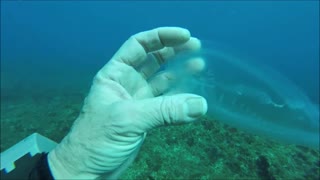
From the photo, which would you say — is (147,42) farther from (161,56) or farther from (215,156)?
(215,156)

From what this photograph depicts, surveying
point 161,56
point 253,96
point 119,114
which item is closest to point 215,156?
point 253,96

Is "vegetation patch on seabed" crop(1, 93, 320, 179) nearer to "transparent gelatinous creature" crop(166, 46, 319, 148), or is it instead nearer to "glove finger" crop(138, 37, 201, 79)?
"transparent gelatinous creature" crop(166, 46, 319, 148)

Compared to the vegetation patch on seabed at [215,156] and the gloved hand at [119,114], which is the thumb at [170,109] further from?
the vegetation patch on seabed at [215,156]

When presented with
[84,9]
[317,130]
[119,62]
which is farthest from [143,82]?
[84,9]

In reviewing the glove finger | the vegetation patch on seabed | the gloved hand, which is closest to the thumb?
the gloved hand

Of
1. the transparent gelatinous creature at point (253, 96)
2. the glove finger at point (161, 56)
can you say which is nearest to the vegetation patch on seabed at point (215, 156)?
the transparent gelatinous creature at point (253, 96)

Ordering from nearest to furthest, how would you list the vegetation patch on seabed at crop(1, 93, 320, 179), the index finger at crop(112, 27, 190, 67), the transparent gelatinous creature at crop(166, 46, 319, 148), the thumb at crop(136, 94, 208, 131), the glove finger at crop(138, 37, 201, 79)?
the thumb at crop(136, 94, 208, 131), the index finger at crop(112, 27, 190, 67), the glove finger at crop(138, 37, 201, 79), the transparent gelatinous creature at crop(166, 46, 319, 148), the vegetation patch on seabed at crop(1, 93, 320, 179)

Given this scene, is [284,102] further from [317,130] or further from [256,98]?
[317,130]
